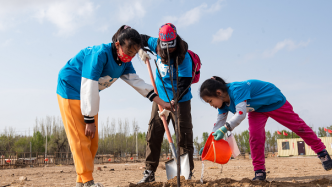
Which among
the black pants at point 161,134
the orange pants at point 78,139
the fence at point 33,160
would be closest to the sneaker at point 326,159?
the black pants at point 161,134

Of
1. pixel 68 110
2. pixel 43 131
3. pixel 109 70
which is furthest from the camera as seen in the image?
pixel 43 131

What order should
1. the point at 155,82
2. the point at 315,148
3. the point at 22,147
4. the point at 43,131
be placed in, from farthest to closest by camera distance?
the point at 43,131, the point at 22,147, the point at 155,82, the point at 315,148

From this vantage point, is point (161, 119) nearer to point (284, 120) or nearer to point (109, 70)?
point (109, 70)

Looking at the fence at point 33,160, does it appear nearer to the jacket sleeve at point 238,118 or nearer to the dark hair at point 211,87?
the dark hair at point 211,87

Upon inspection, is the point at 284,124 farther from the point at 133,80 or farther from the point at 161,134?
the point at 133,80

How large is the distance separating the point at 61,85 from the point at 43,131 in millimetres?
31574

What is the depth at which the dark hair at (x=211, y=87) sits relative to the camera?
2.82m

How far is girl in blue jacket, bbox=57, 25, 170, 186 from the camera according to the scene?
2.20 m

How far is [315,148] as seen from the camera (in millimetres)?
3023

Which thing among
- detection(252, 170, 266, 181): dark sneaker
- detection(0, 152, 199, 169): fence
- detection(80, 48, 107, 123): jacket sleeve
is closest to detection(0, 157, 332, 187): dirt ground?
detection(252, 170, 266, 181): dark sneaker

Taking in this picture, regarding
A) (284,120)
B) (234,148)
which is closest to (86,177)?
(234,148)

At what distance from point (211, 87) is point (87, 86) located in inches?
A: 56.6

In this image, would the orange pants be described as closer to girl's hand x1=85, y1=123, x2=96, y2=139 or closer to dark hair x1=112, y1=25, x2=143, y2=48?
girl's hand x1=85, y1=123, x2=96, y2=139

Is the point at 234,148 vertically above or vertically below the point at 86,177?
above
